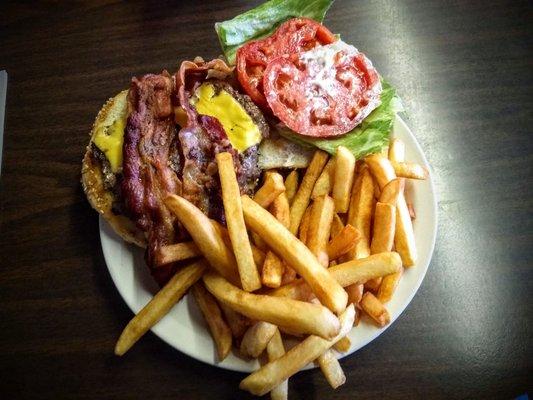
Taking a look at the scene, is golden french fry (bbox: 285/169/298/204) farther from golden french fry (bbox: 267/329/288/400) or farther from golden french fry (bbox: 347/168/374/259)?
golden french fry (bbox: 267/329/288/400)

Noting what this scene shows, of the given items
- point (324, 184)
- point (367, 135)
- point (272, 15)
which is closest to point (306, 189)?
point (324, 184)

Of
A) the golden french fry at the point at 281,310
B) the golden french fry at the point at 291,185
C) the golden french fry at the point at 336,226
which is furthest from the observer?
the golden french fry at the point at 291,185

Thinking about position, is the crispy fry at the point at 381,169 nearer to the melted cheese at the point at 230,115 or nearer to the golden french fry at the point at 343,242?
the golden french fry at the point at 343,242

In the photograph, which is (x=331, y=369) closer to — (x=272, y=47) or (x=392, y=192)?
(x=392, y=192)

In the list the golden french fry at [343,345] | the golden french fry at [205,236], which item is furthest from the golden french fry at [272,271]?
the golden french fry at [343,345]

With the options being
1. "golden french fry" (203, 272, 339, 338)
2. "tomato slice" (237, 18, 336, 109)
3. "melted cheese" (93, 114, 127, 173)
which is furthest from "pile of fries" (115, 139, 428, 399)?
"tomato slice" (237, 18, 336, 109)

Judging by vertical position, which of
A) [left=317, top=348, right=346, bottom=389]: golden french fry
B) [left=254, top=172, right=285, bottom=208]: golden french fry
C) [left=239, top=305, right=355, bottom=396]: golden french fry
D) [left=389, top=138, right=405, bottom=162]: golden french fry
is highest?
[left=254, top=172, right=285, bottom=208]: golden french fry

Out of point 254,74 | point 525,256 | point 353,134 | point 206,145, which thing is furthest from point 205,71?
point 525,256

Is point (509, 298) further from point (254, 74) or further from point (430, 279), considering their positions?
point (254, 74)
